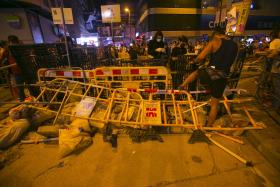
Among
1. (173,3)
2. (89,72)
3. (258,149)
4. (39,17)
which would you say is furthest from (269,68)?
(173,3)

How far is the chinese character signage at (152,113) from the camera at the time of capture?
375 centimetres

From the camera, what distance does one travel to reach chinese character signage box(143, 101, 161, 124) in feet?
12.3

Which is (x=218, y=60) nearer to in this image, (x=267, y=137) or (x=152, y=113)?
(x=152, y=113)

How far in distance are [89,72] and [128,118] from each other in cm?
193

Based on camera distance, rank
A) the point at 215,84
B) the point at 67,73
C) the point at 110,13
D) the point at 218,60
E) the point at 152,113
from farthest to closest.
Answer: the point at 110,13, the point at 67,73, the point at 152,113, the point at 215,84, the point at 218,60

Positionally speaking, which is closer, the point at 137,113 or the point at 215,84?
the point at 215,84

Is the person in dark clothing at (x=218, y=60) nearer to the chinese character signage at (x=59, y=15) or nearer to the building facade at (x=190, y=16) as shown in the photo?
the chinese character signage at (x=59, y=15)

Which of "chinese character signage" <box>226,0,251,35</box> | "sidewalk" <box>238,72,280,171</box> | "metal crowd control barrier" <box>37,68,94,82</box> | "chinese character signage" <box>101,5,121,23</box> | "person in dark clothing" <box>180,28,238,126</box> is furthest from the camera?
"chinese character signage" <box>101,5,121,23</box>

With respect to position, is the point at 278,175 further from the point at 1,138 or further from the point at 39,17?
the point at 39,17

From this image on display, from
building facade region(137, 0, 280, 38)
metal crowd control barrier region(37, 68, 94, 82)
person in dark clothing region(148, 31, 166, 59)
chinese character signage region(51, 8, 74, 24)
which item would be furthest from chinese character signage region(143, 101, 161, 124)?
building facade region(137, 0, 280, 38)

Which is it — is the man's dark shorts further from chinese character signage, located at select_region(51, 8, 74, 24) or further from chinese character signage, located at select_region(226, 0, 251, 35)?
chinese character signage, located at select_region(51, 8, 74, 24)

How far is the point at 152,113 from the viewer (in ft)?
12.7

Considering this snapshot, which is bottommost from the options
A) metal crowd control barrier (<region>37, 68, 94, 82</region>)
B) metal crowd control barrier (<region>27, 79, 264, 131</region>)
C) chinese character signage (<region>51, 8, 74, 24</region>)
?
metal crowd control barrier (<region>27, 79, 264, 131</region>)

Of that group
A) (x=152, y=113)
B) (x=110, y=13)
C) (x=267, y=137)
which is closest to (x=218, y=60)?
(x=152, y=113)
